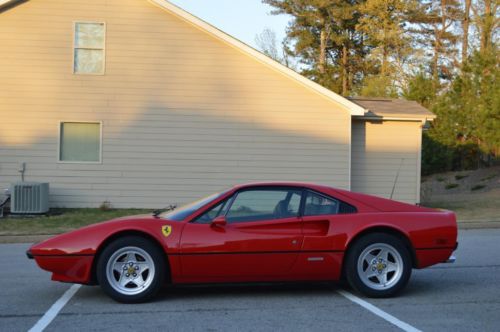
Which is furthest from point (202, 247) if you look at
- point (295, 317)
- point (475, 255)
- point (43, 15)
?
point (43, 15)

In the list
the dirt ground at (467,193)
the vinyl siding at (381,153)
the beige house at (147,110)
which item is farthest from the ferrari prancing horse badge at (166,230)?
the vinyl siding at (381,153)

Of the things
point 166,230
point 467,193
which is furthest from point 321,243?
point 467,193

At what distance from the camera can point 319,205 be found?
665cm

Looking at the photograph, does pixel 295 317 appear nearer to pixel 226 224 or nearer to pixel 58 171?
pixel 226 224

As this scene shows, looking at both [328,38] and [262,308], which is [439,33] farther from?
[262,308]

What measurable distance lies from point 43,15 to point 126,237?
1233cm

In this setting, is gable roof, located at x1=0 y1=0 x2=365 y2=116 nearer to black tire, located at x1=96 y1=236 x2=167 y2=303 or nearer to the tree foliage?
black tire, located at x1=96 y1=236 x2=167 y2=303

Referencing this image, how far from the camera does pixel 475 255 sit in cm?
991

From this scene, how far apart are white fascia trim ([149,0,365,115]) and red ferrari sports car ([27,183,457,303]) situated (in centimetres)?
1079

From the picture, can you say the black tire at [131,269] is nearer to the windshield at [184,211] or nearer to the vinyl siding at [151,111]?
the windshield at [184,211]

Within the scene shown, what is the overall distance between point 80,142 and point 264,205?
11443 millimetres

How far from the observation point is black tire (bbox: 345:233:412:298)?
650 centimetres

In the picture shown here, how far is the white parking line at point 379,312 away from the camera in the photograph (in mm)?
5465

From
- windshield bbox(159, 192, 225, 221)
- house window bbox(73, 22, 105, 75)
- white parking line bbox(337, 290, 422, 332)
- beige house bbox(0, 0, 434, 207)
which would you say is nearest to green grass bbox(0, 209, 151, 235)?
beige house bbox(0, 0, 434, 207)
